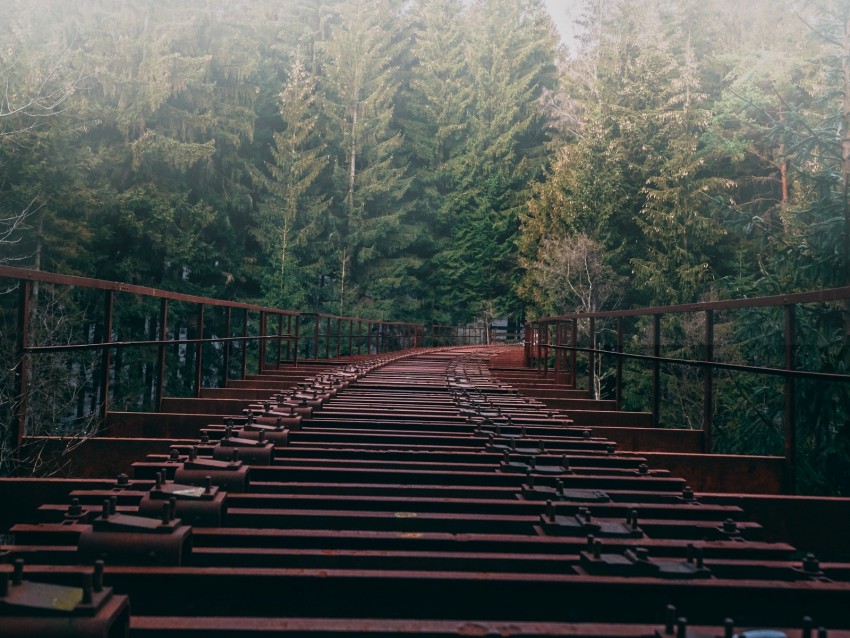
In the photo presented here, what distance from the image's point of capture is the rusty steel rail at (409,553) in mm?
1745

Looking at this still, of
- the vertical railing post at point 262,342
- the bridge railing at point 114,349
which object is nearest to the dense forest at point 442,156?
the bridge railing at point 114,349

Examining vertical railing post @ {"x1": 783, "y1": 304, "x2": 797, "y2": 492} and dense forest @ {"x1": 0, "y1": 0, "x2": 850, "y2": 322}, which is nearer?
vertical railing post @ {"x1": 783, "y1": 304, "x2": 797, "y2": 492}

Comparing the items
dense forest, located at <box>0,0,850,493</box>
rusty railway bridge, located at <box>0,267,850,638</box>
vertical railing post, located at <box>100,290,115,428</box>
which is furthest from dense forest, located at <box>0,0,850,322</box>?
vertical railing post, located at <box>100,290,115,428</box>

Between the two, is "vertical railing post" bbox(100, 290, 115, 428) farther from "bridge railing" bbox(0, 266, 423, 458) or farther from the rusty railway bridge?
"bridge railing" bbox(0, 266, 423, 458)

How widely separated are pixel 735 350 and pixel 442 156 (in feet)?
86.2

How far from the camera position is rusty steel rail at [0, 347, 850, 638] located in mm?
1745

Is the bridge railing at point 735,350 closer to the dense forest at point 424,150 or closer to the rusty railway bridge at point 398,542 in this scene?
the rusty railway bridge at point 398,542

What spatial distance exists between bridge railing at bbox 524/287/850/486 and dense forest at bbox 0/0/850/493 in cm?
21

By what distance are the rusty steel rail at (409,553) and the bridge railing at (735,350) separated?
103 cm

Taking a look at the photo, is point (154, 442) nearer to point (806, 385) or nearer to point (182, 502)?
point (182, 502)

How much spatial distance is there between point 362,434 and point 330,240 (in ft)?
120

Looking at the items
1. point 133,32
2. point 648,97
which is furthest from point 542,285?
point 133,32

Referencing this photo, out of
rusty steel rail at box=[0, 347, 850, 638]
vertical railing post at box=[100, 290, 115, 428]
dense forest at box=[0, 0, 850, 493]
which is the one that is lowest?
rusty steel rail at box=[0, 347, 850, 638]

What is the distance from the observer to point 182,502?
2205 millimetres
